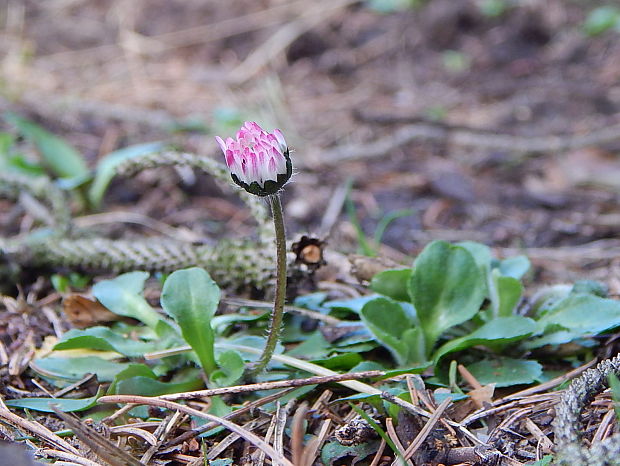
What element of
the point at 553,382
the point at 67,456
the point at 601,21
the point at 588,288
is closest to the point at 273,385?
the point at 67,456

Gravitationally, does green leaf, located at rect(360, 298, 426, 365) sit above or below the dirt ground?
below

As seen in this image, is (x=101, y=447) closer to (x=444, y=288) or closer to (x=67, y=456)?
(x=67, y=456)

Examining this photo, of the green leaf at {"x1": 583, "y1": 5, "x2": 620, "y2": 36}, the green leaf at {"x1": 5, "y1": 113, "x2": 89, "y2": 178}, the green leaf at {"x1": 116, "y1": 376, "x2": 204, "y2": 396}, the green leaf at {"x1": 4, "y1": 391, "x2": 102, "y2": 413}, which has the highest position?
the green leaf at {"x1": 583, "y1": 5, "x2": 620, "y2": 36}

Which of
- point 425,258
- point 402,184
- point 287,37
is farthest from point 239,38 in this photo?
point 425,258

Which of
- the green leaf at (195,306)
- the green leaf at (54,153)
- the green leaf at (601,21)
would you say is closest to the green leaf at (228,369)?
the green leaf at (195,306)

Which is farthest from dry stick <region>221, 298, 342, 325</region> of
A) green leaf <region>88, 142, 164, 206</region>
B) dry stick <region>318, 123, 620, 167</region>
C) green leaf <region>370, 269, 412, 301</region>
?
dry stick <region>318, 123, 620, 167</region>

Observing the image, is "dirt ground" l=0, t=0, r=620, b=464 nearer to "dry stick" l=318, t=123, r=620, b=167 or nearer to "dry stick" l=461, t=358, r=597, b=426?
"dry stick" l=318, t=123, r=620, b=167

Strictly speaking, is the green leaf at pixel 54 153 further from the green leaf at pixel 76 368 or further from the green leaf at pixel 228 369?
the green leaf at pixel 228 369
